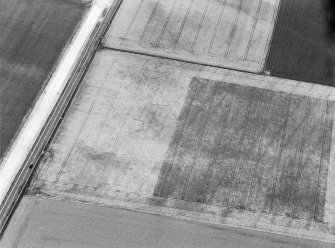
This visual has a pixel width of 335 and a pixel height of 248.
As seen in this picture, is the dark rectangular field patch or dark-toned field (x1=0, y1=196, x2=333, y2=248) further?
the dark rectangular field patch

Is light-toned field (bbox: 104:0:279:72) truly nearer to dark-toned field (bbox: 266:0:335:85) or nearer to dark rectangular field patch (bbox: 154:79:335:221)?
dark-toned field (bbox: 266:0:335:85)

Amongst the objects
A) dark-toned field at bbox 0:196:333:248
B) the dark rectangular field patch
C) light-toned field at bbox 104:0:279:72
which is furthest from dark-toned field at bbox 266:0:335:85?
dark-toned field at bbox 0:196:333:248

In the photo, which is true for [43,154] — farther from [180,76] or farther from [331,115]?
[331,115]

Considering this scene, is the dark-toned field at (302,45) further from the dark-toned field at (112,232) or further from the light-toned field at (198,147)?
the dark-toned field at (112,232)

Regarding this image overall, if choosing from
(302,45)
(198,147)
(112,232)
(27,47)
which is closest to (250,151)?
(198,147)

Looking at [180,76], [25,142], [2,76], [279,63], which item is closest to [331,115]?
[279,63]

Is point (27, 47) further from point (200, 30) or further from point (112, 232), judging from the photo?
point (112, 232)

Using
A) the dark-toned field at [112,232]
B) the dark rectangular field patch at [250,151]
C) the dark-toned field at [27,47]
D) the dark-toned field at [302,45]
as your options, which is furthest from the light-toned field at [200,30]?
the dark-toned field at [112,232]
